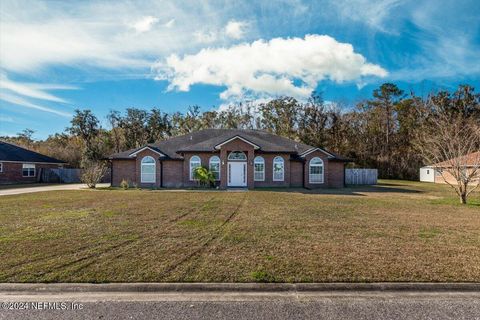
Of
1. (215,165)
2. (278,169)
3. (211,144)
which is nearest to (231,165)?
(215,165)

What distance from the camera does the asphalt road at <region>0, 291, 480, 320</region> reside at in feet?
12.9

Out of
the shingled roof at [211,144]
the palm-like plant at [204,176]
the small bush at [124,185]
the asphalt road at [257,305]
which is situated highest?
the shingled roof at [211,144]

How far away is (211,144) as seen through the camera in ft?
84.9

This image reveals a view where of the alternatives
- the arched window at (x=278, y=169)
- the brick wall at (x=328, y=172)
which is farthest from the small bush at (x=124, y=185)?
the brick wall at (x=328, y=172)

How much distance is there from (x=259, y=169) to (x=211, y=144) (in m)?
4.79

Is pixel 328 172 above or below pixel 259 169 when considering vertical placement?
below

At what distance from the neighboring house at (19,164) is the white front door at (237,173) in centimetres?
2439

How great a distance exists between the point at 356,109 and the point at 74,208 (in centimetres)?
4171

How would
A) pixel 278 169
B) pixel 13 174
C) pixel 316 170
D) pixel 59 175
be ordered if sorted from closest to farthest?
1. pixel 278 169
2. pixel 316 170
3. pixel 13 174
4. pixel 59 175

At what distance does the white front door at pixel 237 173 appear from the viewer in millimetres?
24578

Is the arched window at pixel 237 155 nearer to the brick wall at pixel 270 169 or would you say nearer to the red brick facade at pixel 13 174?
the brick wall at pixel 270 169

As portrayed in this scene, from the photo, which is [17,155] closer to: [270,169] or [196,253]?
[270,169]

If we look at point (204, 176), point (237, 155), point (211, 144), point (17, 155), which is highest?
point (211, 144)

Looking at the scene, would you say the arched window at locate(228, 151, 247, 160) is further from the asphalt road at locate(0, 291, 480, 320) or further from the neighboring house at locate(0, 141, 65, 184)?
the neighboring house at locate(0, 141, 65, 184)
